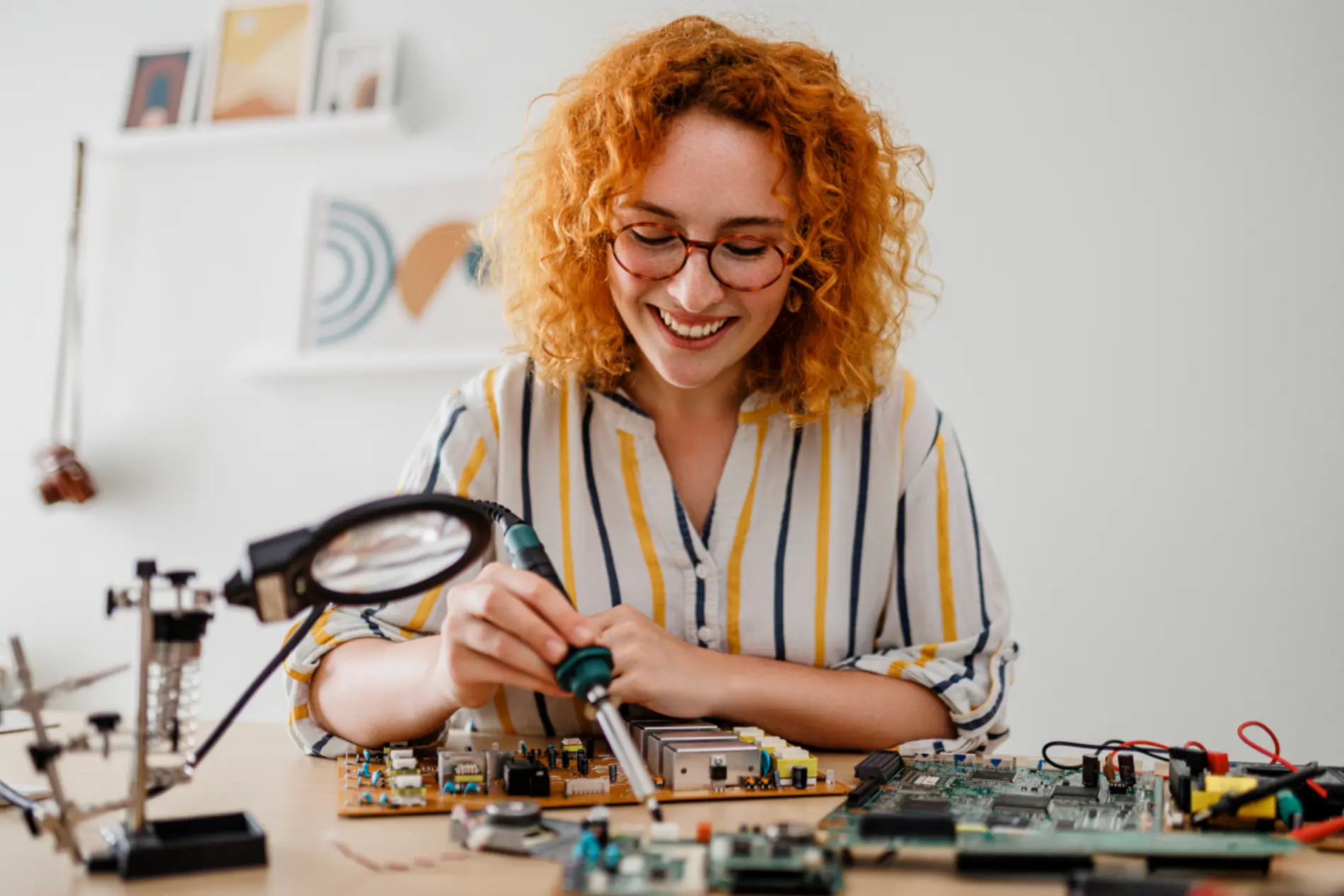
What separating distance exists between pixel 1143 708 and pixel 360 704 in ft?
5.49

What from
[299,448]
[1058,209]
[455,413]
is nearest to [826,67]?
[455,413]

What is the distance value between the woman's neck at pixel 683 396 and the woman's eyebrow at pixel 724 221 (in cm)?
25

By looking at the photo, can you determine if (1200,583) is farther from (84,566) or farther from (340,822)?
(84,566)

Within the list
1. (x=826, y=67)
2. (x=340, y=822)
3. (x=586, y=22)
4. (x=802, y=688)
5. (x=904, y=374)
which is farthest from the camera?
(x=586, y=22)

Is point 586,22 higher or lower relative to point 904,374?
higher

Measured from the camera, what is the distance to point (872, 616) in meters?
1.34

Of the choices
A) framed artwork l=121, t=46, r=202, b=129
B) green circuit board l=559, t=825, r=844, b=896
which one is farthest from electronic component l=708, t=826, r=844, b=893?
framed artwork l=121, t=46, r=202, b=129

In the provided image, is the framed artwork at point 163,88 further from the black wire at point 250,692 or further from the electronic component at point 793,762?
the electronic component at point 793,762

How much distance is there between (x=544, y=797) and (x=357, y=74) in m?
2.21

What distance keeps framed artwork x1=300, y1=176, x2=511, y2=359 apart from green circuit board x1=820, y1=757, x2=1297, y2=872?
1772 millimetres

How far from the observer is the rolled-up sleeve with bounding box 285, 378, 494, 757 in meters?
1.10

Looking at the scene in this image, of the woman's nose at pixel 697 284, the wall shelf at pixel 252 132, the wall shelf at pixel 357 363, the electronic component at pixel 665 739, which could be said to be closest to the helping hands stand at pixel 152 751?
the electronic component at pixel 665 739

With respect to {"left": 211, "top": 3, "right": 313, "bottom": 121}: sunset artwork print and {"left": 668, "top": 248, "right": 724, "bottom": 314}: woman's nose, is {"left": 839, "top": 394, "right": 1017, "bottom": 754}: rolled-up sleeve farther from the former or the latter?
{"left": 211, "top": 3, "right": 313, "bottom": 121}: sunset artwork print

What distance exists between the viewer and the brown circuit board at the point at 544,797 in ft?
2.72
